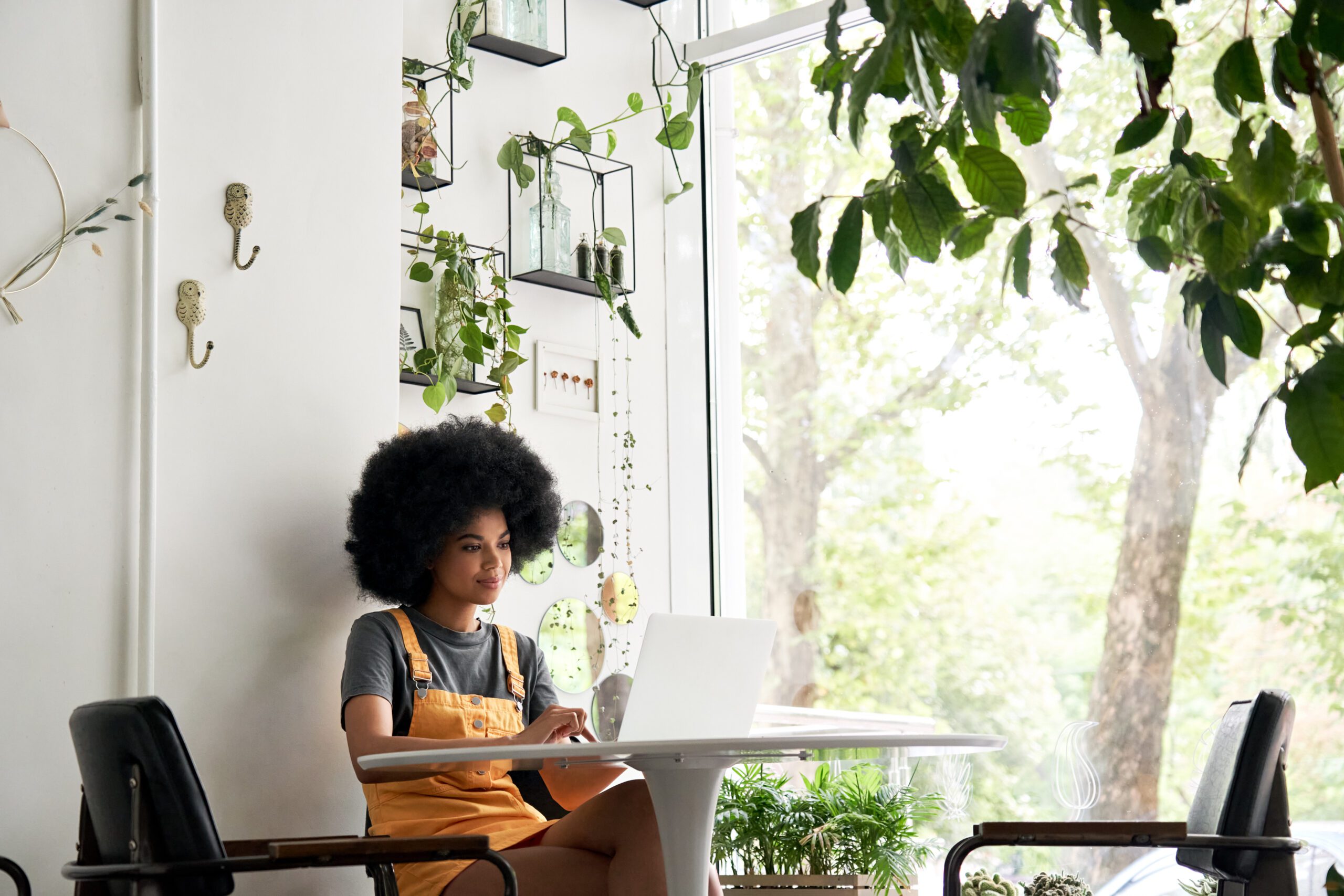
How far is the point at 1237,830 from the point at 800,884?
1.32 meters

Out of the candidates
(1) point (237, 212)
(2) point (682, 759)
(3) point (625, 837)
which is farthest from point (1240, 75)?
(1) point (237, 212)

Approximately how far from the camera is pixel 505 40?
3.54m

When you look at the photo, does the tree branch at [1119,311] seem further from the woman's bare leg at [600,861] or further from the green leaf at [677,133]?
the woman's bare leg at [600,861]

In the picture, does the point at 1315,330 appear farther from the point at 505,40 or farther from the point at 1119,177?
the point at 505,40

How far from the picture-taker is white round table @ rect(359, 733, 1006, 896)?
1685 mm

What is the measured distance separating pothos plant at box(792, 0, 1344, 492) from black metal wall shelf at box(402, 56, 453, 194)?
2525 mm

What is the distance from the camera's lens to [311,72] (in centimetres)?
271

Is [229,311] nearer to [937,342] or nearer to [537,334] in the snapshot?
[537,334]

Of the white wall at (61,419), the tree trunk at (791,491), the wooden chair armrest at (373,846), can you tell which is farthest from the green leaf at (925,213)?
the tree trunk at (791,491)

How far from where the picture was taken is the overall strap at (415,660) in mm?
2527

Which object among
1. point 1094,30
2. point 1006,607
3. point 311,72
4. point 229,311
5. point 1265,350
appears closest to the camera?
point 1094,30

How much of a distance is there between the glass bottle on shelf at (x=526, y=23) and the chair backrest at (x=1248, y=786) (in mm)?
2513

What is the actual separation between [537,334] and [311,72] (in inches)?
42.9

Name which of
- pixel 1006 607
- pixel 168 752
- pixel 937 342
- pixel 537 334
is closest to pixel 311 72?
pixel 537 334
